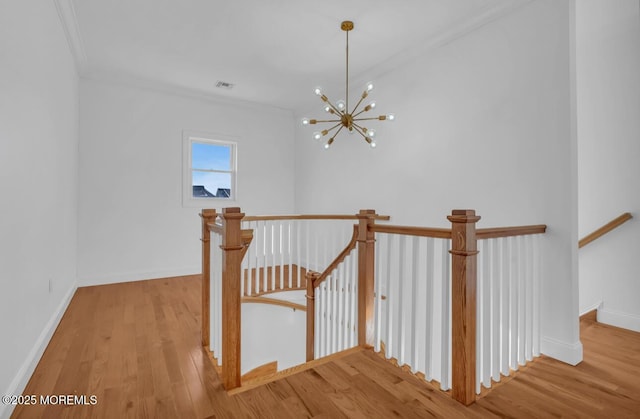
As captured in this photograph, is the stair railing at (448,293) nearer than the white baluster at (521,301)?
Yes

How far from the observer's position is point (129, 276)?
450 centimetres

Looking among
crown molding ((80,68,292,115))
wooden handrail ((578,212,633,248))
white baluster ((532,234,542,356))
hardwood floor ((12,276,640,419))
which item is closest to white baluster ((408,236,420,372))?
hardwood floor ((12,276,640,419))

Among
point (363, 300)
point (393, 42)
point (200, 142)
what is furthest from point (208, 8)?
point (363, 300)

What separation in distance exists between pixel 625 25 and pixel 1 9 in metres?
4.65

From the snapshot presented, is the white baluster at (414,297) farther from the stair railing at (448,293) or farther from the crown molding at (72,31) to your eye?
the crown molding at (72,31)

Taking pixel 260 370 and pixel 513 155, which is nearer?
pixel 513 155

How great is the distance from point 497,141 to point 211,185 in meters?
4.27

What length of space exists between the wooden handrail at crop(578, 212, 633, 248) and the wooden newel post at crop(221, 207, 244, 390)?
312 centimetres

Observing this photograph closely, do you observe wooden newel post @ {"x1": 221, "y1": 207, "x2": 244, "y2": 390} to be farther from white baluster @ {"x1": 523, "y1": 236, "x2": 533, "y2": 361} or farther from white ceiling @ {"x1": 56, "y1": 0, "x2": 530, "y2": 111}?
white ceiling @ {"x1": 56, "y1": 0, "x2": 530, "y2": 111}

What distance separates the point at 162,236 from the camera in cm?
477

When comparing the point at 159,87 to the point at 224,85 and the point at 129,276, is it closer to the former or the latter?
the point at 224,85

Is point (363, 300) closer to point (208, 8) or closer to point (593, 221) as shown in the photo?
point (593, 221)

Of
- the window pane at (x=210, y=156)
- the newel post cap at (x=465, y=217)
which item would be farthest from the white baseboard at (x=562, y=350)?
the window pane at (x=210, y=156)

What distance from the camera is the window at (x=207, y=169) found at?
196 inches
